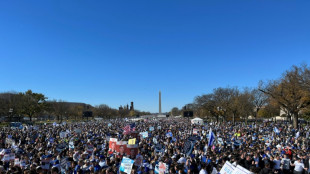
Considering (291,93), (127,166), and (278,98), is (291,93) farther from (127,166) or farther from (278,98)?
(127,166)

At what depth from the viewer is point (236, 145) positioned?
1773 centimetres

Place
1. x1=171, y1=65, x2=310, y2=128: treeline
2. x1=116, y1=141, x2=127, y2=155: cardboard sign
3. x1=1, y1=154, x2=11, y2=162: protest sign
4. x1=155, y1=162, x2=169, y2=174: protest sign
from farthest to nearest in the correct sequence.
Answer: x1=171, y1=65, x2=310, y2=128: treeline → x1=116, y1=141, x2=127, y2=155: cardboard sign → x1=1, y1=154, x2=11, y2=162: protest sign → x1=155, y1=162, x2=169, y2=174: protest sign

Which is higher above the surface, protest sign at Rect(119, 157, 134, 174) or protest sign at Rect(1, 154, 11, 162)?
protest sign at Rect(119, 157, 134, 174)

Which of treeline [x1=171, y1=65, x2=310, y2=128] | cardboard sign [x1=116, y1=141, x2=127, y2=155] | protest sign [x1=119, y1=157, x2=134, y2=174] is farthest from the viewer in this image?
treeline [x1=171, y1=65, x2=310, y2=128]

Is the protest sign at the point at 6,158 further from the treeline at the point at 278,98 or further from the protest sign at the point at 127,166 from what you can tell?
the treeline at the point at 278,98

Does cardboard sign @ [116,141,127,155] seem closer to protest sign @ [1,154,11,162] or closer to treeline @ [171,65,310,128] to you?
protest sign @ [1,154,11,162]

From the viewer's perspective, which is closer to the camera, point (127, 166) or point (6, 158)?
point (127, 166)

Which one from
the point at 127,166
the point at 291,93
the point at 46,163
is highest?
the point at 291,93

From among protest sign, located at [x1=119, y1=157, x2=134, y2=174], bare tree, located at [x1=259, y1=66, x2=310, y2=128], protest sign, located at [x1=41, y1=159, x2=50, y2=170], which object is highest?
bare tree, located at [x1=259, y1=66, x2=310, y2=128]

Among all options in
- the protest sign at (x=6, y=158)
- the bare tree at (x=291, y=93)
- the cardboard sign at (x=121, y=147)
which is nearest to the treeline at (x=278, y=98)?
the bare tree at (x=291, y=93)

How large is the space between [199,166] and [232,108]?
168ft

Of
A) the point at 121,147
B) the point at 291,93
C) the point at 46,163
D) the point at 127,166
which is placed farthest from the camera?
the point at 291,93

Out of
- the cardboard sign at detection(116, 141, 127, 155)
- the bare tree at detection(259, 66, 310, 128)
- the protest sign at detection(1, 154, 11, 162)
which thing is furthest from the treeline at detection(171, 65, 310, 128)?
the protest sign at detection(1, 154, 11, 162)

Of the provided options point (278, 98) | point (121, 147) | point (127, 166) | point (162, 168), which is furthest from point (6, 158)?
point (278, 98)
